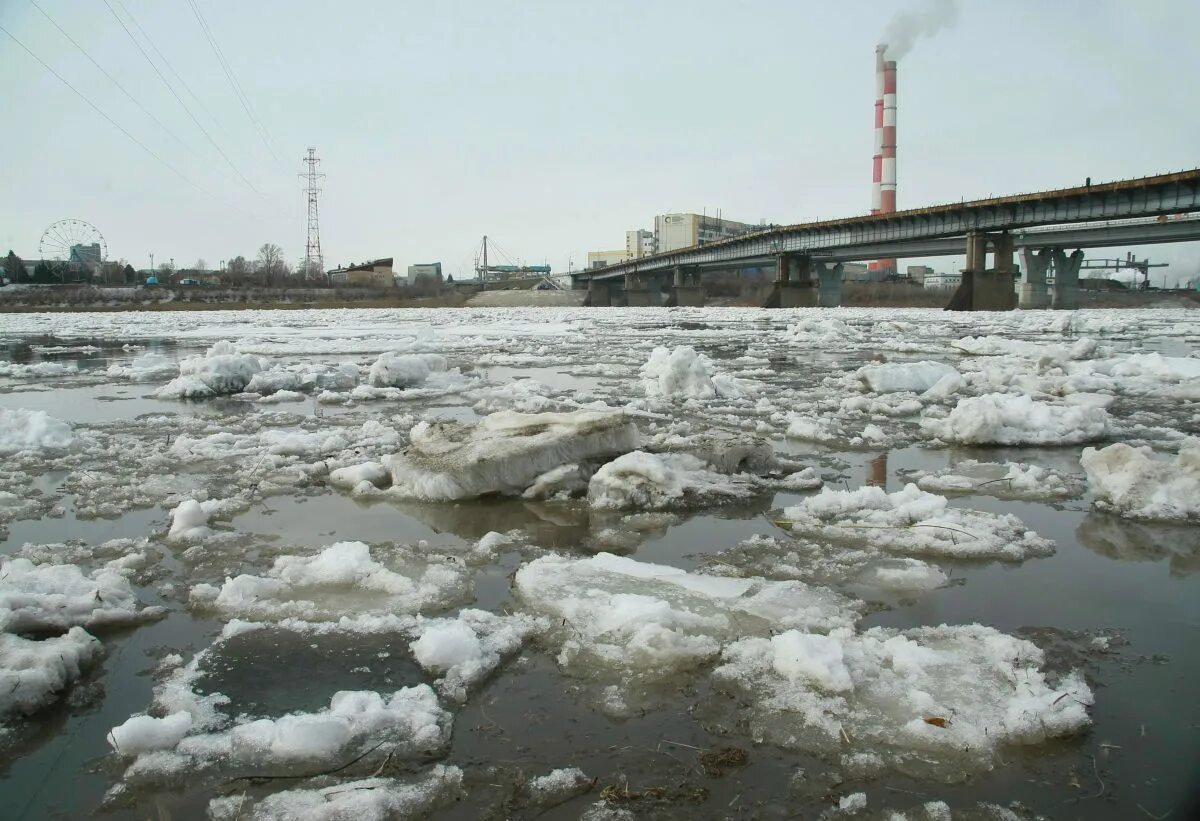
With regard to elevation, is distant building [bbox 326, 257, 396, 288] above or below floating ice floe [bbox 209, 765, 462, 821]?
above

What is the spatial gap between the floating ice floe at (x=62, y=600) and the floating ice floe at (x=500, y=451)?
1701 millimetres

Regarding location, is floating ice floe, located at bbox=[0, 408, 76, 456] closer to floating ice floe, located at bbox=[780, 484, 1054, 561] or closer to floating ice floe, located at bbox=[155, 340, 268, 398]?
floating ice floe, located at bbox=[155, 340, 268, 398]

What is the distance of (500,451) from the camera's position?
4504mm

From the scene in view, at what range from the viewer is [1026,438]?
19.2 feet

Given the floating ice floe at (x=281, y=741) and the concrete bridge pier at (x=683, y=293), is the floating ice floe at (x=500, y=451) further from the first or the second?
the concrete bridge pier at (x=683, y=293)

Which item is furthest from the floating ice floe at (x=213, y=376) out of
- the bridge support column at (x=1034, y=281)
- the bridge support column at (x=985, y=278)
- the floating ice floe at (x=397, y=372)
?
the bridge support column at (x=1034, y=281)

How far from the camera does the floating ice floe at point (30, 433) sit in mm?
5789

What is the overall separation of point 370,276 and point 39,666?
10296cm

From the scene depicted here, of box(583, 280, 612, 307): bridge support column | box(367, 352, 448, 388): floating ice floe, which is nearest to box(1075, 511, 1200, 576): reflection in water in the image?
box(367, 352, 448, 388): floating ice floe

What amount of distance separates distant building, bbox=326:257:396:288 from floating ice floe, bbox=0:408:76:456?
82.4m

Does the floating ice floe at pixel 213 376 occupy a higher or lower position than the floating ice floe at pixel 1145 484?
higher

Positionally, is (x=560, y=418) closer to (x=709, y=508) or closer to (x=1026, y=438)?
(x=709, y=508)

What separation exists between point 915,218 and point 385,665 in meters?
52.6

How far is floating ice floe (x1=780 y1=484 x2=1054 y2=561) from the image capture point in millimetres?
3410
